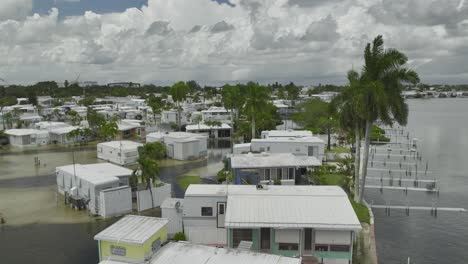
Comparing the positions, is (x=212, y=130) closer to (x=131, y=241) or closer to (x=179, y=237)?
(x=179, y=237)

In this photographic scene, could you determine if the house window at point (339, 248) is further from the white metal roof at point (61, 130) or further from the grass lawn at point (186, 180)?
the white metal roof at point (61, 130)

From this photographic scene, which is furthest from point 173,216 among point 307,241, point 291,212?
point 307,241

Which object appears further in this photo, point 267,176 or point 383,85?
point 267,176

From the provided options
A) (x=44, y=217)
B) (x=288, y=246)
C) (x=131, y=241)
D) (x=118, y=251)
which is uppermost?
(x=131, y=241)

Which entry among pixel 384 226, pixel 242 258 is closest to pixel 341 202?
pixel 242 258

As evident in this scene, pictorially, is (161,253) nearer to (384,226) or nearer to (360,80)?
(384,226)

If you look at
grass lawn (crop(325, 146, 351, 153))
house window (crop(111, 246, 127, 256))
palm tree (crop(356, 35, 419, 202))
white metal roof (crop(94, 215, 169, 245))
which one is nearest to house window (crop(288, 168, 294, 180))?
palm tree (crop(356, 35, 419, 202))

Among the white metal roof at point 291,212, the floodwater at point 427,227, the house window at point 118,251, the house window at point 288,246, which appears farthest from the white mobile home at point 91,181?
the floodwater at point 427,227
